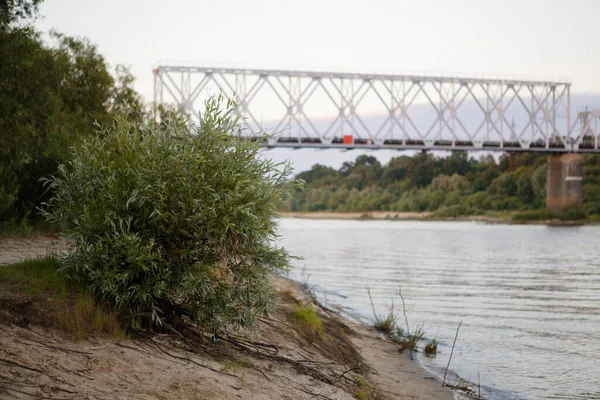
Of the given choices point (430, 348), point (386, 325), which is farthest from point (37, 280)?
point (386, 325)

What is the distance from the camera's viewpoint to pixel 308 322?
12125 mm

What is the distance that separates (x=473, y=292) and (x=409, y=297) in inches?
131

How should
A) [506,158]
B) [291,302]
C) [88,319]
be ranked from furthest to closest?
[506,158], [291,302], [88,319]

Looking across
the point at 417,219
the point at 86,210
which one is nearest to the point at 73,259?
the point at 86,210

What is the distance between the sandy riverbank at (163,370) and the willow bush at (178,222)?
2.05ft

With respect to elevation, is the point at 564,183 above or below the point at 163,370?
above

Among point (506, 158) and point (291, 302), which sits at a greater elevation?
point (506, 158)

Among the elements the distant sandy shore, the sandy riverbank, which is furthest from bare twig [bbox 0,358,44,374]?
the distant sandy shore

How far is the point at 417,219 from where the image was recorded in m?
113

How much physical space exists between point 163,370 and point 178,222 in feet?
6.45

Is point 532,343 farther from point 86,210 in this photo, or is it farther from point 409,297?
point 86,210

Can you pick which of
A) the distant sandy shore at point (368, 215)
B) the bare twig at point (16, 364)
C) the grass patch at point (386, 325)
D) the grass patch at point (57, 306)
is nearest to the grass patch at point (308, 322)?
the grass patch at point (386, 325)

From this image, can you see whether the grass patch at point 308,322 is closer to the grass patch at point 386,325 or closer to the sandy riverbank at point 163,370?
the sandy riverbank at point 163,370

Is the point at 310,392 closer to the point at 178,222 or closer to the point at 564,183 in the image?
the point at 178,222
